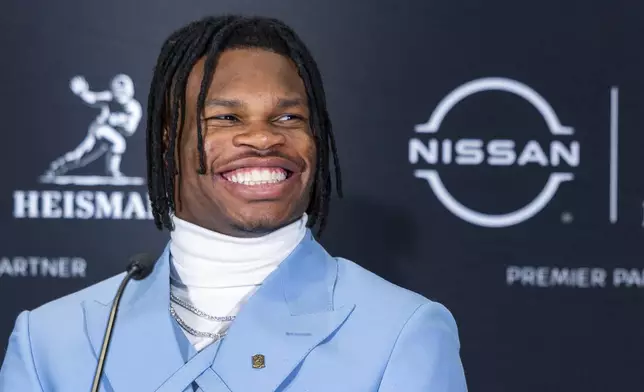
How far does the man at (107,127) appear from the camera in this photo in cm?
212

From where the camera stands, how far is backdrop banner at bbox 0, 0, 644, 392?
2.06m

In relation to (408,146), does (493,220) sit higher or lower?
lower

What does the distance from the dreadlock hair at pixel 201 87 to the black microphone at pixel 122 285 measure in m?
0.09

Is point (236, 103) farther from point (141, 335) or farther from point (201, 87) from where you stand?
point (141, 335)

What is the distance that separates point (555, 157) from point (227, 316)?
3.33 ft

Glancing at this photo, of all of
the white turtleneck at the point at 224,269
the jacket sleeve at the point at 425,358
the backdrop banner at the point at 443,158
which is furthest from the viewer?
the backdrop banner at the point at 443,158

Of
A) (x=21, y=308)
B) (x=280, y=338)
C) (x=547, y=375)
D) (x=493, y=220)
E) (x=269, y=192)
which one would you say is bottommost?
(x=547, y=375)

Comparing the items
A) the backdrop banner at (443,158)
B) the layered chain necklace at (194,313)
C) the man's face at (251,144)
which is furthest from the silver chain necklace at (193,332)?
the backdrop banner at (443,158)

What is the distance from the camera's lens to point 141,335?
1256 mm

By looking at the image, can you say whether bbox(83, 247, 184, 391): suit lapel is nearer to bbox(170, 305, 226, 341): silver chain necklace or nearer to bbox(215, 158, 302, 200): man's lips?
bbox(170, 305, 226, 341): silver chain necklace

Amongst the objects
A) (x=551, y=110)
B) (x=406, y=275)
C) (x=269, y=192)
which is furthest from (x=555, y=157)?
(x=269, y=192)

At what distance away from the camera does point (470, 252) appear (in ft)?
6.85

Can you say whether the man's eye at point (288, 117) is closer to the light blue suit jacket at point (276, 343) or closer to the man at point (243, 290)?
the man at point (243, 290)

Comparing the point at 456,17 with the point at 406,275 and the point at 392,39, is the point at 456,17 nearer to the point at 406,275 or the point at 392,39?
the point at 392,39
